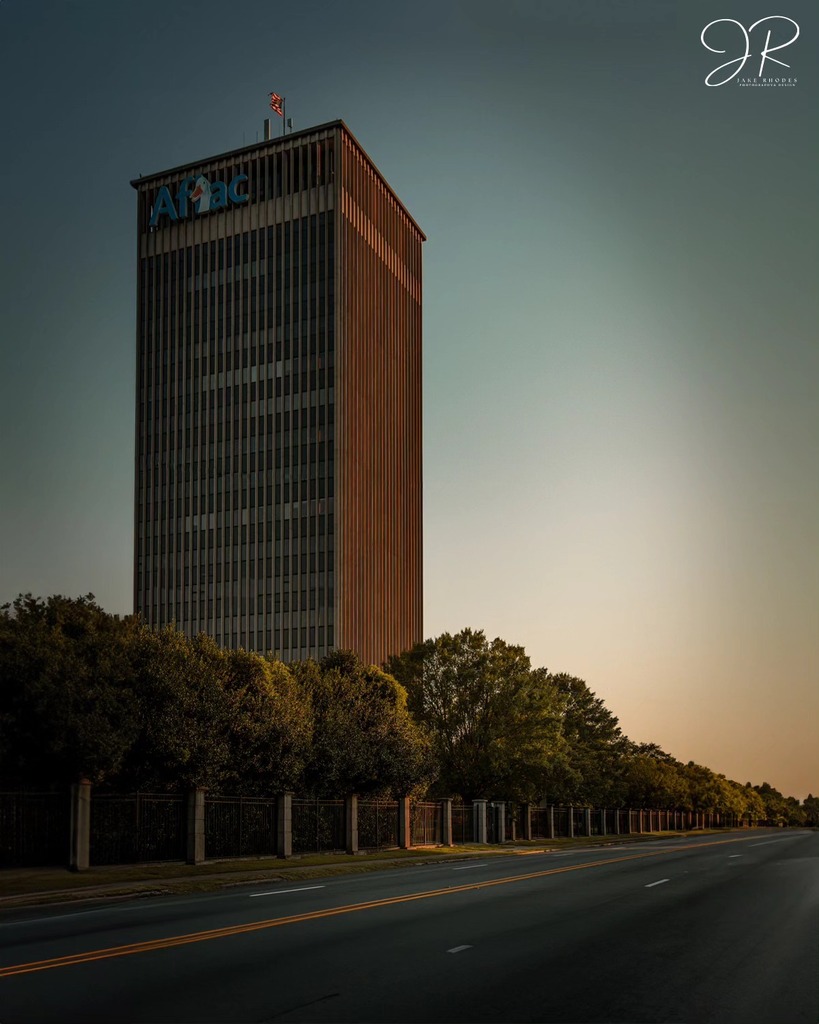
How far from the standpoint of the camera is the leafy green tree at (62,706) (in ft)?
107

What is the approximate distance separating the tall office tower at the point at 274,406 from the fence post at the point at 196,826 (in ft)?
304

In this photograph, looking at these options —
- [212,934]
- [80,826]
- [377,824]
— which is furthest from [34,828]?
[377,824]

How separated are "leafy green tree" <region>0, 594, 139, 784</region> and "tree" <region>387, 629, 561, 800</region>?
111ft

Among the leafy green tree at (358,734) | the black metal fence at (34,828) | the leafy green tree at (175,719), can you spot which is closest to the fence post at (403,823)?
the leafy green tree at (358,734)

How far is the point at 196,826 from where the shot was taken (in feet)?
121

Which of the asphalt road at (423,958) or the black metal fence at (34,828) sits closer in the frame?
the asphalt road at (423,958)

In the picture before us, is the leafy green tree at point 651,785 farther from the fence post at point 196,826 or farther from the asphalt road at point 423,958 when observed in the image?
the asphalt road at point 423,958

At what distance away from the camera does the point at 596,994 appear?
10898mm

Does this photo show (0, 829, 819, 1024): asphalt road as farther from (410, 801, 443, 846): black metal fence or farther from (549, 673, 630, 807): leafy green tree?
(549, 673, 630, 807): leafy green tree

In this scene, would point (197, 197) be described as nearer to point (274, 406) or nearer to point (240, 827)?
point (274, 406)

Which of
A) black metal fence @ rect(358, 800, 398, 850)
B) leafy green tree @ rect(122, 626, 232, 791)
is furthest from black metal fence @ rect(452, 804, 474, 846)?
Answer: leafy green tree @ rect(122, 626, 232, 791)

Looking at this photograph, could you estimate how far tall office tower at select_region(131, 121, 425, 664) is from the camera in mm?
135375

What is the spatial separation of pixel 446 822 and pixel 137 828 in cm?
2740

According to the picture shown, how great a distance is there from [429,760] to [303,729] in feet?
39.9
